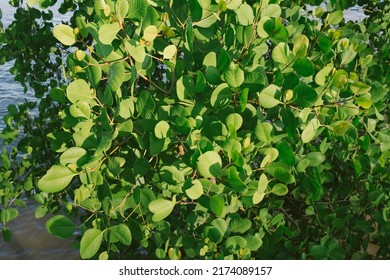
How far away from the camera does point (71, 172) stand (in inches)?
53.0

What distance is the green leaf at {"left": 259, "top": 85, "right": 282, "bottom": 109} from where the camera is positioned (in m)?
1.33

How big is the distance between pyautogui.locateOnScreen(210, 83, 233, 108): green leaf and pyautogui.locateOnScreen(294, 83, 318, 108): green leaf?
0.68 ft

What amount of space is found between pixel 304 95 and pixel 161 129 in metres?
0.46

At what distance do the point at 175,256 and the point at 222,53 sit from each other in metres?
0.85

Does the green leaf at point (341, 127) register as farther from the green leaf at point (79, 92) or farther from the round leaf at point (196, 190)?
the green leaf at point (79, 92)

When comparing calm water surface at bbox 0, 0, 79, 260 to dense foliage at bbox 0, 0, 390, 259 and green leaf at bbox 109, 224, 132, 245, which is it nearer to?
dense foliage at bbox 0, 0, 390, 259

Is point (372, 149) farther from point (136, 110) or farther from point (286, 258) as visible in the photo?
point (136, 110)

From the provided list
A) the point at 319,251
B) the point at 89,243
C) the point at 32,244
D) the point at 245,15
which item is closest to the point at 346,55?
the point at 245,15

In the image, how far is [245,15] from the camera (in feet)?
4.69

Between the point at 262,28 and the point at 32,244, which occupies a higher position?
the point at 262,28

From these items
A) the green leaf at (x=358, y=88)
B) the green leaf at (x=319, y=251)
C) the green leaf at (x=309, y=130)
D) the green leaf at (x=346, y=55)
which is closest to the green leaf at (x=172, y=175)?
the green leaf at (x=309, y=130)

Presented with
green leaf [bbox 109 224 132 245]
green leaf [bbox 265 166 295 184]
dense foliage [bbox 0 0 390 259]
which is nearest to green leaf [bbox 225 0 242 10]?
dense foliage [bbox 0 0 390 259]

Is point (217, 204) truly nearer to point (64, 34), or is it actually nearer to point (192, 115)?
point (192, 115)

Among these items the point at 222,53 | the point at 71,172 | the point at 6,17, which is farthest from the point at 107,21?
the point at 6,17
